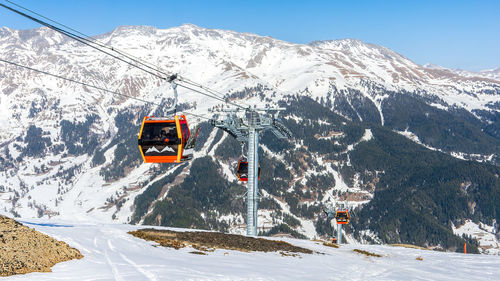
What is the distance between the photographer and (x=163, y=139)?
33.8 meters

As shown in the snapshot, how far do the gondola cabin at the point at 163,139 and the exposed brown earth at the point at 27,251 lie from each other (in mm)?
12598

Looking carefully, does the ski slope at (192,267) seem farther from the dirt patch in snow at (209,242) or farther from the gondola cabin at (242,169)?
the gondola cabin at (242,169)

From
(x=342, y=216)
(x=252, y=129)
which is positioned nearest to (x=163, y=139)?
(x=252, y=129)

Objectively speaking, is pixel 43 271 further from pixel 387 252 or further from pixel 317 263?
pixel 387 252

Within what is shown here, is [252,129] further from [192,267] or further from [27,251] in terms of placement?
[27,251]

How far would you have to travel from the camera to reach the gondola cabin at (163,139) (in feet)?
111

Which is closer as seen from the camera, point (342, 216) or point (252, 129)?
point (252, 129)

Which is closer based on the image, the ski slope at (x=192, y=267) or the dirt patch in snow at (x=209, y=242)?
the ski slope at (x=192, y=267)

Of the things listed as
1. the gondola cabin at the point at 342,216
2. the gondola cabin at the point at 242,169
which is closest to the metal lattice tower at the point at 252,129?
the gondola cabin at the point at 242,169

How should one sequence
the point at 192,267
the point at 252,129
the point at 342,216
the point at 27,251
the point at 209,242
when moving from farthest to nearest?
the point at 342,216, the point at 252,129, the point at 209,242, the point at 192,267, the point at 27,251

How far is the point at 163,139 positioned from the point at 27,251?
52.4 ft

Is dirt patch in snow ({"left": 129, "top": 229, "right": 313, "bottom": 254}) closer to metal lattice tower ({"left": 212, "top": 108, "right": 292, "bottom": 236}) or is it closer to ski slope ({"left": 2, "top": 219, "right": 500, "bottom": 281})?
ski slope ({"left": 2, "top": 219, "right": 500, "bottom": 281})

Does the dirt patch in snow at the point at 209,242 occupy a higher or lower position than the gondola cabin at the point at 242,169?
lower

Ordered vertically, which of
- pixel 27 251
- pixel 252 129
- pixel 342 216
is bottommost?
pixel 27 251
